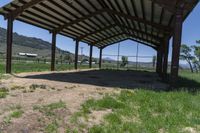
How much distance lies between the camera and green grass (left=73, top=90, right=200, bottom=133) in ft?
25.4

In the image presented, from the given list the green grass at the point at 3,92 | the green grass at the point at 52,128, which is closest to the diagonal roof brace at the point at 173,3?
the green grass at the point at 3,92

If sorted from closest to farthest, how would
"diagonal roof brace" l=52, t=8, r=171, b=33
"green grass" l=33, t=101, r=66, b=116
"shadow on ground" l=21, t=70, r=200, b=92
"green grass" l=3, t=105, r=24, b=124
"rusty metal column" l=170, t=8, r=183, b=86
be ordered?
"green grass" l=3, t=105, r=24, b=124 → "green grass" l=33, t=101, r=66, b=116 → "shadow on ground" l=21, t=70, r=200, b=92 → "rusty metal column" l=170, t=8, r=183, b=86 → "diagonal roof brace" l=52, t=8, r=171, b=33

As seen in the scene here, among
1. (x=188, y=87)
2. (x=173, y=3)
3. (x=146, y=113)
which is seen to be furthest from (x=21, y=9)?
(x=146, y=113)

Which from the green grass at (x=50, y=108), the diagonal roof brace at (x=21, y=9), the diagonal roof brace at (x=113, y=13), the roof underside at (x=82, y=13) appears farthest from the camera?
the diagonal roof brace at (x=113, y=13)

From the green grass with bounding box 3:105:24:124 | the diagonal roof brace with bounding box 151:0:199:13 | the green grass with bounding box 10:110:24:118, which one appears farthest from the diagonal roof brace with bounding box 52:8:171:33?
the green grass with bounding box 10:110:24:118

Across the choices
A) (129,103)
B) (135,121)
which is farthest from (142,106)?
(135,121)

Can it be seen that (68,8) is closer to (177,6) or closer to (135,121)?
(177,6)

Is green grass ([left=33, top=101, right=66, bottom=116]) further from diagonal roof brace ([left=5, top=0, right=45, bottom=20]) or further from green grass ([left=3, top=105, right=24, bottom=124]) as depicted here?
diagonal roof brace ([left=5, top=0, right=45, bottom=20])

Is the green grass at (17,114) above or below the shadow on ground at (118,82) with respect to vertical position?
below

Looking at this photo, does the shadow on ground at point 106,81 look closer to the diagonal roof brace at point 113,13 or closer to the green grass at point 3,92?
the green grass at point 3,92

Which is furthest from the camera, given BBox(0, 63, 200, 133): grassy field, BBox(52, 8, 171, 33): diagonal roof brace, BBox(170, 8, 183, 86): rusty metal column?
BBox(52, 8, 171, 33): diagonal roof brace

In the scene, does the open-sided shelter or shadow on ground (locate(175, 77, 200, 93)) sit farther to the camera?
the open-sided shelter

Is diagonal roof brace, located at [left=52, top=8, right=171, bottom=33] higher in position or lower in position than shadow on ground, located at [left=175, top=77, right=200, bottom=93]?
higher

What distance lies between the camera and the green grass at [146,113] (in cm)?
774
